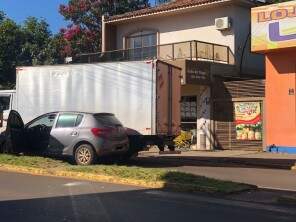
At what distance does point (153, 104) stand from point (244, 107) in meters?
8.65

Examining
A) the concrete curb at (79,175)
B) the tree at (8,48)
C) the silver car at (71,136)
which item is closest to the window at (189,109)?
the silver car at (71,136)

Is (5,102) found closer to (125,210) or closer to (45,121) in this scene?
(45,121)

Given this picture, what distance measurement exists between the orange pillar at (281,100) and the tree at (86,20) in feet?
58.7

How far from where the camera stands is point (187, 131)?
92.4 ft

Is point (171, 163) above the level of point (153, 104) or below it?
below

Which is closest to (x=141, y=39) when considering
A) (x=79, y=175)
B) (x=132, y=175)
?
(x=79, y=175)

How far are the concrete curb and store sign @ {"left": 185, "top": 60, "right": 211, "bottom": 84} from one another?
433 inches

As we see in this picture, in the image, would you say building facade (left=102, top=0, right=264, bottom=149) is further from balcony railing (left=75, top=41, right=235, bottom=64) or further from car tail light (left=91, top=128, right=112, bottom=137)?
car tail light (left=91, top=128, right=112, bottom=137)

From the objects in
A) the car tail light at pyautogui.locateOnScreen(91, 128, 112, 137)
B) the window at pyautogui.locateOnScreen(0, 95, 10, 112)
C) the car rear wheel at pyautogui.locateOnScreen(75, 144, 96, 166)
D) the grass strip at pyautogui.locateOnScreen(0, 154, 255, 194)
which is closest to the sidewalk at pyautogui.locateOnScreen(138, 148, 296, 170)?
the car tail light at pyautogui.locateOnScreen(91, 128, 112, 137)

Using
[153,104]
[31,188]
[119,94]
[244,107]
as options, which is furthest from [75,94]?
[244,107]

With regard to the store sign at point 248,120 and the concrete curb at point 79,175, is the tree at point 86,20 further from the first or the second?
the concrete curb at point 79,175

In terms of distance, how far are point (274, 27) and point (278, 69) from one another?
166cm

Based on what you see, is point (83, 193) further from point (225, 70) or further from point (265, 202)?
point (225, 70)

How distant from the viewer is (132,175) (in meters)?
13.5
